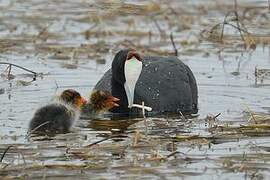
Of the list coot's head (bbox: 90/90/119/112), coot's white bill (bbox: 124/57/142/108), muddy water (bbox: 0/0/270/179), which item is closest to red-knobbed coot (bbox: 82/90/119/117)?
coot's head (bbox: 90/90/119/112)

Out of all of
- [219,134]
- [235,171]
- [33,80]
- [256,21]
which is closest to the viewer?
[235,171]

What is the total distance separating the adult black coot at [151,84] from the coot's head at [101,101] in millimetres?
262

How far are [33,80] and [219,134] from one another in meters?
3.41

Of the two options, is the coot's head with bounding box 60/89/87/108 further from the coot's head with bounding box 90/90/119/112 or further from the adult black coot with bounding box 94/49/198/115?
the adult black coot with bounding box 94/49/198/115

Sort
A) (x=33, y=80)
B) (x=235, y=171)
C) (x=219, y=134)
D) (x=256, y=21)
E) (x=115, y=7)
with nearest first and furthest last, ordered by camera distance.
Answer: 1. (x=235, y=171)
2. (x=219, y=134)
3. (x=33, y=80)
4. (x=115, y=7)
5. (x=256, y=21)

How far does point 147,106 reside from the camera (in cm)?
944

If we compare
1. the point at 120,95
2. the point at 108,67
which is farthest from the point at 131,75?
the point at 108,67

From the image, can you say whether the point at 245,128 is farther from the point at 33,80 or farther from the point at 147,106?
the point at 33,80

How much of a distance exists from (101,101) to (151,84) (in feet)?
2.96

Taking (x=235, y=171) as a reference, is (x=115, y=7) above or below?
above

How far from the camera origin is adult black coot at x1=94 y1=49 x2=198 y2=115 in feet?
30.0

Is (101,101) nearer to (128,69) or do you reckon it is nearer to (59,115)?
(128,69)

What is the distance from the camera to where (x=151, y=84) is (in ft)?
31.8

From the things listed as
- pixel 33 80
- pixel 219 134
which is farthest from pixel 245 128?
pixel 33 80
